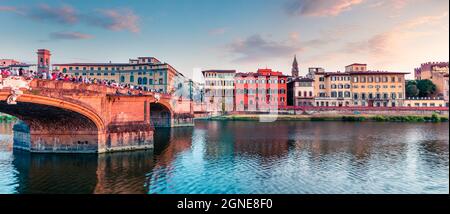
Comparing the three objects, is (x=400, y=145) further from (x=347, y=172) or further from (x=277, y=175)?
(x=277, y=175)

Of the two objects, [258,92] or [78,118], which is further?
[258,92]

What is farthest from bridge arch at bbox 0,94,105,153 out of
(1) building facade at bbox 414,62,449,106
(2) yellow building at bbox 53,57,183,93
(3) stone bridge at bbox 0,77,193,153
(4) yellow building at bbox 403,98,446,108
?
(1) building facade at bbox 414,62,449,106

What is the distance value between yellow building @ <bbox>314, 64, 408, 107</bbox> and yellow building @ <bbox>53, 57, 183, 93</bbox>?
48849 mm

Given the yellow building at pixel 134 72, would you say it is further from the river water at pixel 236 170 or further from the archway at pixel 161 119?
the river water at pixel 236 170

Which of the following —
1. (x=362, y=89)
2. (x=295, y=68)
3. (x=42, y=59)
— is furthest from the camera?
(x=295, y=68)

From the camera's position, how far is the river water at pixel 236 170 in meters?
19.7

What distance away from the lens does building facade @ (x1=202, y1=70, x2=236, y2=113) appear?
91.6 m

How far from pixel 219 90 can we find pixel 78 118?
6678 centimetres

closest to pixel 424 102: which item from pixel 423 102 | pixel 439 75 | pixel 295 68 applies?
pixel 423 102

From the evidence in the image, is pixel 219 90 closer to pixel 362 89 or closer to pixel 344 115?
pixel 344 115

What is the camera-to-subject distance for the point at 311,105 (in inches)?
3548

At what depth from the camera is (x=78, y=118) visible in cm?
2747
